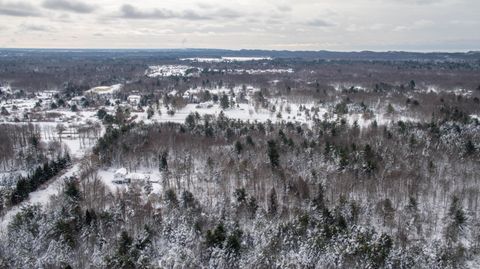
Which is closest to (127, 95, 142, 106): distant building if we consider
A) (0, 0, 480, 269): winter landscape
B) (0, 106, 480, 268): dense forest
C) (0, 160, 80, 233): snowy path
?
(0, 0, 480, 269): winter landscape

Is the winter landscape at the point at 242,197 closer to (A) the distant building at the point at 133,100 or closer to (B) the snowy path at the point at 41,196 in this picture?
(B) the snowy path at the point at 41,196

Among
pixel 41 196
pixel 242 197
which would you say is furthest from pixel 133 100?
pixel 242 197

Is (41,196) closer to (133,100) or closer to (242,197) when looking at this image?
(242,197)

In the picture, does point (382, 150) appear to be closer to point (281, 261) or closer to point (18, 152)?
point (281, 261)

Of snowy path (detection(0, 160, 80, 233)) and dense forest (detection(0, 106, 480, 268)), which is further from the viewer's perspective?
snowy path (detection(0, 160, 80, 233))

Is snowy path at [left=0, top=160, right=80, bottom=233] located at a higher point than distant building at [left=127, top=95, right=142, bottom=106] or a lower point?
lower

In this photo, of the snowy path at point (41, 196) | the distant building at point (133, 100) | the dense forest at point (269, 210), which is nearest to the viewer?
the dense forest at point (269, 210)

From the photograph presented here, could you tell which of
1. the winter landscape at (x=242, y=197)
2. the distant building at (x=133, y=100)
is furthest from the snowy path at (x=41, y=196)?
the distant building at (x=133, y=100)

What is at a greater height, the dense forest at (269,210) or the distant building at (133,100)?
the distant building at (133,100)

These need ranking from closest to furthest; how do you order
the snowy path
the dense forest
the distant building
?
the dense forest, the snowy path, the distant building

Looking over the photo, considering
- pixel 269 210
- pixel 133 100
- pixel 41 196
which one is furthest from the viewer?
pixel 133 100

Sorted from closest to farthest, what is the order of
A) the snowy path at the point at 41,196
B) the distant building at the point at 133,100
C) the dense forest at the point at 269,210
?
the dense forest at the point at 269,210 → the snowy path at the point at 41,196 → the distant building at the point at 133,100

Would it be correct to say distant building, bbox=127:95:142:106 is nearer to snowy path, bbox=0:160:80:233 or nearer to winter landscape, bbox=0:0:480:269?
winter landscape, bbox=0:0:480:269
